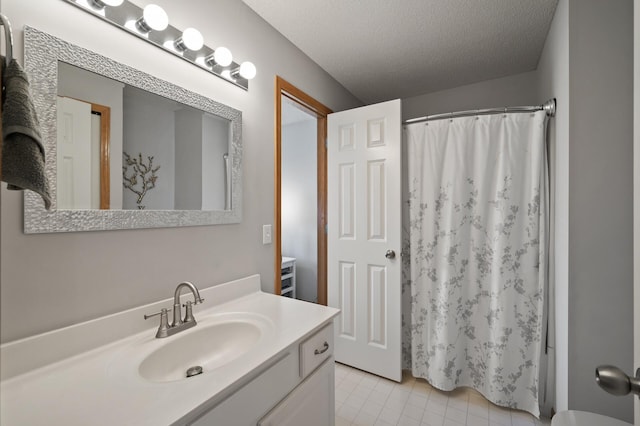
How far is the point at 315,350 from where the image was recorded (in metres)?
1.11

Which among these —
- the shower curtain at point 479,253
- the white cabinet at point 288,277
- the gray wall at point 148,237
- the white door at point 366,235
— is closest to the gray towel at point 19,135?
the gray wall at point 148,237

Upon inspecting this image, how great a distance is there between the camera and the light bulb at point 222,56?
4.25 ft

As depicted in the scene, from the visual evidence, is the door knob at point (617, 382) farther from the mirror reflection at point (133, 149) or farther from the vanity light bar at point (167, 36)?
the vanity light bar at point (167, 36)

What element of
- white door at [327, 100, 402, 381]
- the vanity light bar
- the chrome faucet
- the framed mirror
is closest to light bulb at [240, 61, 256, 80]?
the vanity light bar

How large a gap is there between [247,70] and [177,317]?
1.17 metres

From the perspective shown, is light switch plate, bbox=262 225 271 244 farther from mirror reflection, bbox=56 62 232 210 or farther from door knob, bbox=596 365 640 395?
door knob, bbox=596 365 640 395

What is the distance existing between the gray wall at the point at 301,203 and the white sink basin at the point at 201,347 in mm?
2091

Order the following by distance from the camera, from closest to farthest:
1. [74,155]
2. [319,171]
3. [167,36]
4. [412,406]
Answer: [74,155] → [167,36] → [412,406] → [319,171]

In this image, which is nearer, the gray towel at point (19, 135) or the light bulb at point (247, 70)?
the gray towel at point (19, 135)

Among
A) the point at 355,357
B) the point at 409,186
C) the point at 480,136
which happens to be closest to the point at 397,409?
the point at 355,357

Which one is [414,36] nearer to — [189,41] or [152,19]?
[189,41]

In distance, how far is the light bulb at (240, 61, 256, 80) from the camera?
142 centimetres

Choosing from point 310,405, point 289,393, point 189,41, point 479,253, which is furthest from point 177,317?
point 479,253

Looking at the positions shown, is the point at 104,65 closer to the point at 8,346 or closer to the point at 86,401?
the point at 8,346
